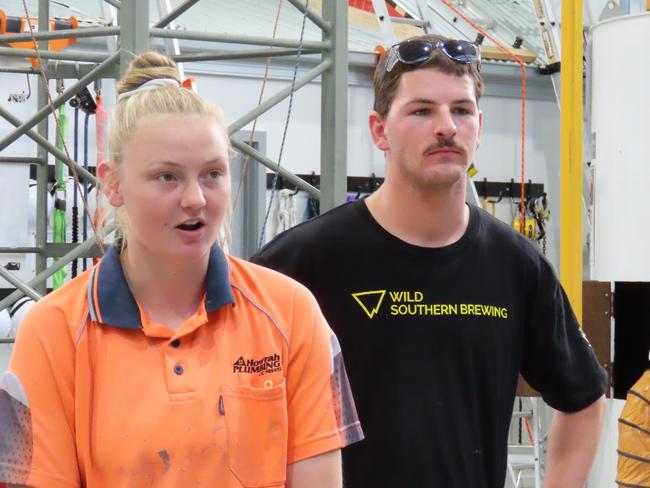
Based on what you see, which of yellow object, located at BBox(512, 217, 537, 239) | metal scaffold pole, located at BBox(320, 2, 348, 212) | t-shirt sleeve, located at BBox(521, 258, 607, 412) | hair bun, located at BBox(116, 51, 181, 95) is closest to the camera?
hair bun, located at BBox(116, 51, 181, 95)

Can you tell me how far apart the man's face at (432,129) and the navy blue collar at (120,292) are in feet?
1.65

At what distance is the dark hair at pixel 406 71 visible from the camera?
1885 mm

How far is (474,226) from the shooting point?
1.98 m

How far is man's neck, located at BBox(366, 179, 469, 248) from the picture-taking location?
1.89 m

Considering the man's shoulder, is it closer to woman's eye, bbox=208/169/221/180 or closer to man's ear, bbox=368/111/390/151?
man's ear, bbox=368/111/390/151

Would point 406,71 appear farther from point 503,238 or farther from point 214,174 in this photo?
point 214,174

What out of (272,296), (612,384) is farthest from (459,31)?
(272,296)

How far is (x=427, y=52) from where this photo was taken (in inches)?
75.3

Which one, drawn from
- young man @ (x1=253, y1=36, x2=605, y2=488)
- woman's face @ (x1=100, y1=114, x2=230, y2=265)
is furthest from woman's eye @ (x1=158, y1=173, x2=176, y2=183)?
young man @ (x1=253, y1=36, x2=605, y2=488)

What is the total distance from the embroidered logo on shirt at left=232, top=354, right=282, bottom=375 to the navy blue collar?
9 cm

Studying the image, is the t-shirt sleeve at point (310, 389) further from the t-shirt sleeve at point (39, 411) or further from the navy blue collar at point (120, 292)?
the t-shirt sleeve at point (39, 411)

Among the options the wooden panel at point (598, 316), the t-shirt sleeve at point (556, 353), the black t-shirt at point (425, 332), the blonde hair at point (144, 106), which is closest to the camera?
the blonde hair at point (144, 106)

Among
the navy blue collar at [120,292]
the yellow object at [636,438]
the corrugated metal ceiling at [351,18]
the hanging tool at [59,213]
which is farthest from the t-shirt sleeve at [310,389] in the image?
the corrugated metal ceiling at [351,18]

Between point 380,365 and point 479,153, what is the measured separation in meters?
4.98
